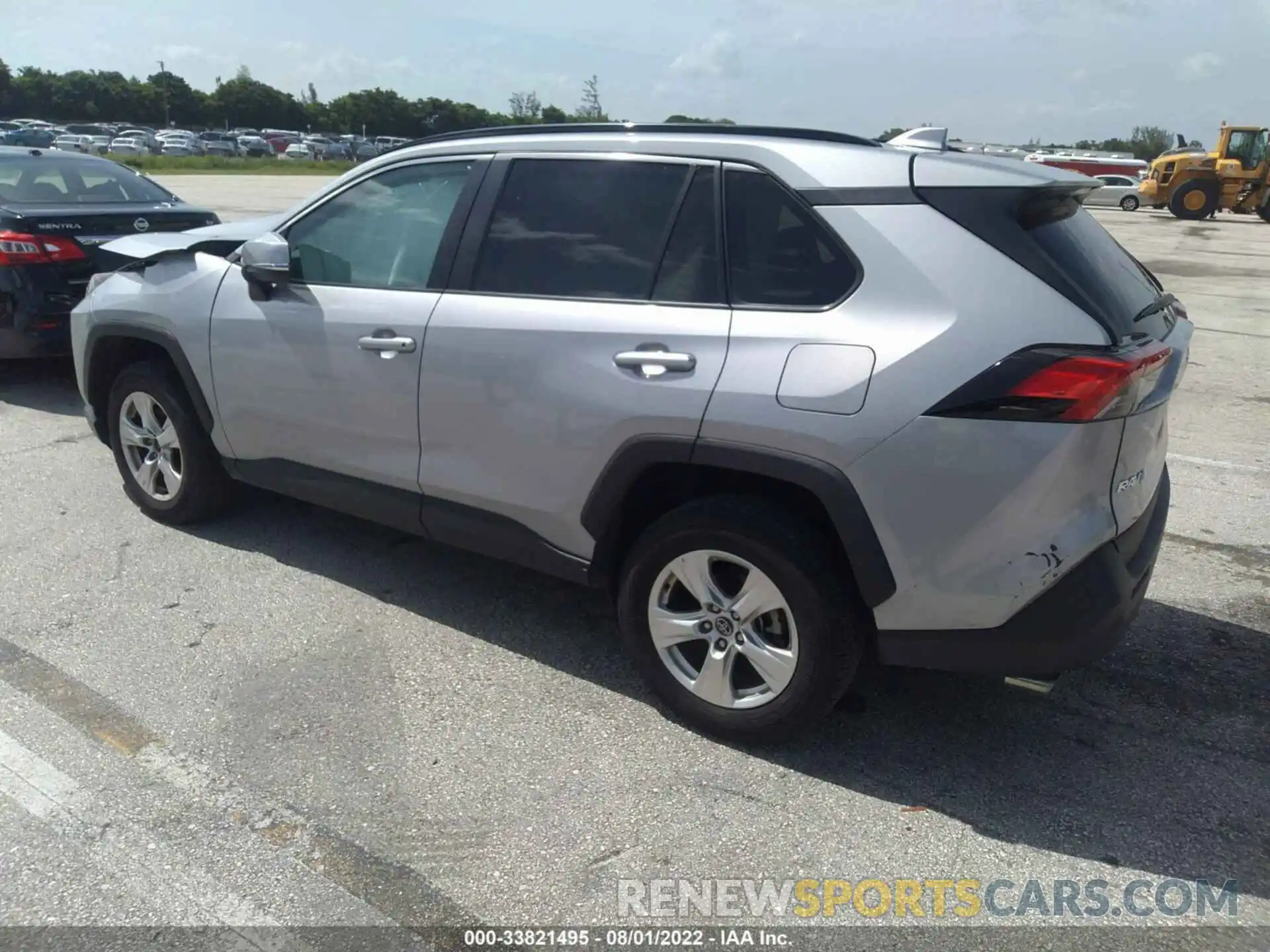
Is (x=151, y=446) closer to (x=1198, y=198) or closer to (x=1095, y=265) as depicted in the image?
(x=1095, y=265)

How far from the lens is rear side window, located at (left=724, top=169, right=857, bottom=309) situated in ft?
9.37

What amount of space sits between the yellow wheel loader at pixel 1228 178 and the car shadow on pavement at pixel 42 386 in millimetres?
32319

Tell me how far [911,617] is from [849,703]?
679mm

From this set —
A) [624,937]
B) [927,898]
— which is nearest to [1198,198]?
[927,898]

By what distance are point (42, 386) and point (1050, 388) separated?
729cm

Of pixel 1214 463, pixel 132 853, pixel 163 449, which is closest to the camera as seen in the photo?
pixel 132 853

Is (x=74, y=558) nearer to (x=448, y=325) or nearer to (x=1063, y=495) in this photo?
(x=448, y=325)

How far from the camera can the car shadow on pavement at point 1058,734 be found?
2.79 meters

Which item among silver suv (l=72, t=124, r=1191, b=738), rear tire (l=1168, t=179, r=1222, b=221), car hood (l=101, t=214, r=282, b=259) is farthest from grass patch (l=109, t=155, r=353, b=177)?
silver suv (l=72, t=124, r=1191, b=738)

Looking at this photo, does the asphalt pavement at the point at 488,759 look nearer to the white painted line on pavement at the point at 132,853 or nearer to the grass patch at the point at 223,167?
the white painted line on pavement at the point at 132,853

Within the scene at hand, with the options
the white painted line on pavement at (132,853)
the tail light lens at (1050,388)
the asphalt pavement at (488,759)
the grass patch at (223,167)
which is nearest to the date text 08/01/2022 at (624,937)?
the asphalt pavement at (488,759)

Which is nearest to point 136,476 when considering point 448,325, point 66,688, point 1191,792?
point 66,688

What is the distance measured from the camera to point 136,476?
4.85 m

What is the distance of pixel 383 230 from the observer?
12.6 feet
